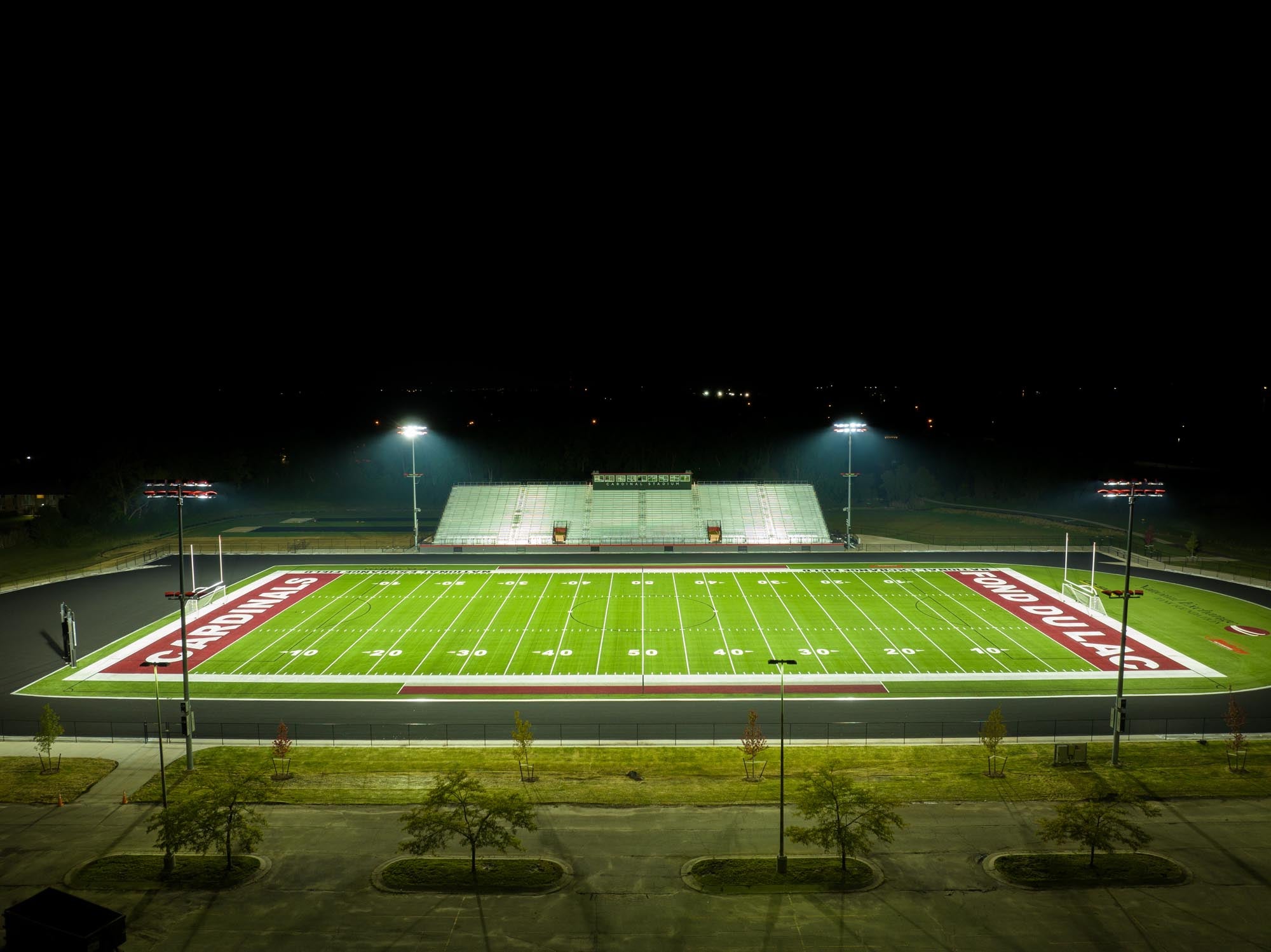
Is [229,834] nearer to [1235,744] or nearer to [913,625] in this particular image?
[1235,744]

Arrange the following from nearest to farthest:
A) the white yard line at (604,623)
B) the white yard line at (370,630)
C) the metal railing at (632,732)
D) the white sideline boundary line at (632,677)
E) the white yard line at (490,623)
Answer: the metal railing at (632,732) < the white sideline boundary line at (632,677) < the white yard line at (370,630) < the white yard line at (490,623) < the white yard line at (604,623)

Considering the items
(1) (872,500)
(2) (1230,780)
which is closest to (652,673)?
(2) (1230,780)

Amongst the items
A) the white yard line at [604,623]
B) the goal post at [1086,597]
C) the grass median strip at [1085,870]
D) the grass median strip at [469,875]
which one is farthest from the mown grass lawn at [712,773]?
the goal post at [1086,597]

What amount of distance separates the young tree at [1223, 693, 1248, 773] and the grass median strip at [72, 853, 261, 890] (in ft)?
84.2

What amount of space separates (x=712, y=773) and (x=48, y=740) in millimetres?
18998

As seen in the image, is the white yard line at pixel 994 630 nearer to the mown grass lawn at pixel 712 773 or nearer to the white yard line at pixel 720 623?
the mown grass lawn at pixel 712 773

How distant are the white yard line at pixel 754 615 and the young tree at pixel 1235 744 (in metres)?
15.5

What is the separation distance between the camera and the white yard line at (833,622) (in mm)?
32250

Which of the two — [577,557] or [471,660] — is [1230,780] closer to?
[471,660]

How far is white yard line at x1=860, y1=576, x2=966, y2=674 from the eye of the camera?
3195cm

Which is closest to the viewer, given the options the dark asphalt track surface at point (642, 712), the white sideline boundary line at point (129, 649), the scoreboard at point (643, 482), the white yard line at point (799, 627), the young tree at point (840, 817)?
the young tree at point (840, 817)

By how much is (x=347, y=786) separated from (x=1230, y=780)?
23.9 metres

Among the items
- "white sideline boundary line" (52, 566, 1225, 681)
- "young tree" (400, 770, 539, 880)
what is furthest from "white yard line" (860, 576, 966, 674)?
"young tree" (400, 770, 539, 880)

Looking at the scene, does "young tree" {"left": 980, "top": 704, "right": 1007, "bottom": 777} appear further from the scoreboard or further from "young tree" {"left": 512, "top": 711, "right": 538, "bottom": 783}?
the scoreboard
